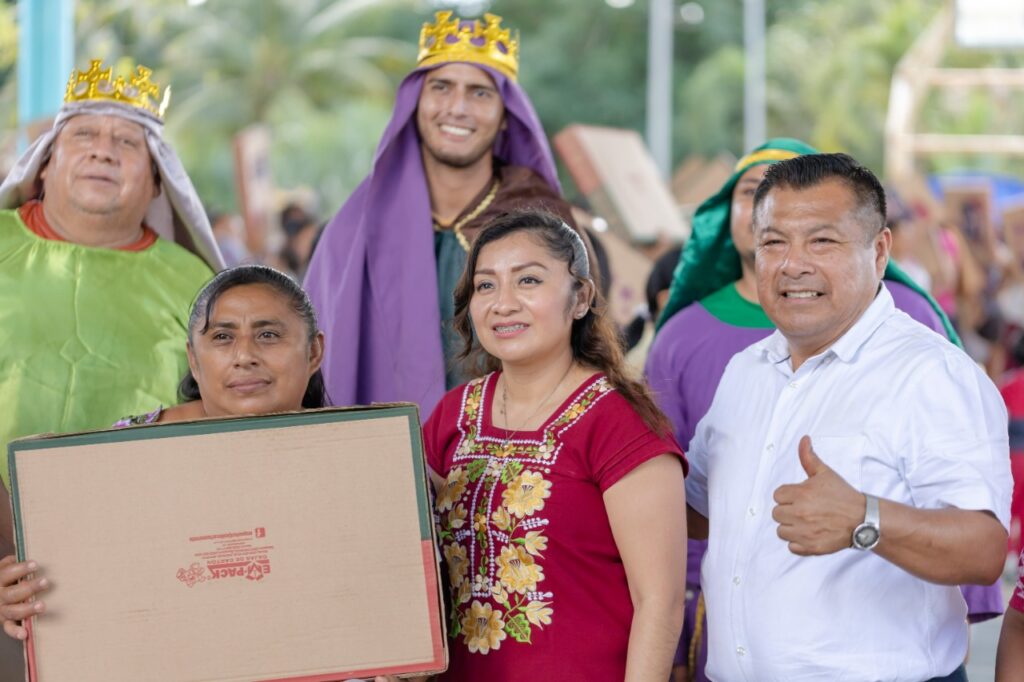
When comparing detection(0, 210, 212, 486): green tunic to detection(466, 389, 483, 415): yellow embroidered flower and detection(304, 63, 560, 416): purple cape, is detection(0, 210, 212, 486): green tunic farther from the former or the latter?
detection(466, 389, 483, 415): yellow embroidered flower

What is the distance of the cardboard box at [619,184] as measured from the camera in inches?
260

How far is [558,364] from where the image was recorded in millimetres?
3031

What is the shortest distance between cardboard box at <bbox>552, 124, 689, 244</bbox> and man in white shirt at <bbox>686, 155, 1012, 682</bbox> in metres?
3.77

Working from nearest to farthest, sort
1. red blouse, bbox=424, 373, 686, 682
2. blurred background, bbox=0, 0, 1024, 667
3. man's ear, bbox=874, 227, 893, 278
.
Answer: man's ear, bbox=874, 227, 893, 278, red blouse, bbox=424, 373, 686, 682, blurred background, bbox=0, 0, 1024, 667

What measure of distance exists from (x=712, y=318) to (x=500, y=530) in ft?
4.51

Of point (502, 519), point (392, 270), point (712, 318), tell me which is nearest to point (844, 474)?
point (502, 519)

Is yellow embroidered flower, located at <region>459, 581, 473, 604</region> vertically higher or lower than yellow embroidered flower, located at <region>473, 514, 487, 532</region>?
lower

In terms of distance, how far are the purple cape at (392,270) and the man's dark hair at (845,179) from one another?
161 centimetres

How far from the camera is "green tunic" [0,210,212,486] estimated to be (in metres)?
3.82

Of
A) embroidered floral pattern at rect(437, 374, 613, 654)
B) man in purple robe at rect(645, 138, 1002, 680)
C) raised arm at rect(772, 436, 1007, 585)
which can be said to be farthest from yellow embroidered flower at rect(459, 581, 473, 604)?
man in purple robe at rect(645, 138, 1002, 680)

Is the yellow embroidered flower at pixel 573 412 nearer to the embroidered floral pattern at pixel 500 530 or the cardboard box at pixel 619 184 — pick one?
the embroidered floral pattern at pixel 500 530

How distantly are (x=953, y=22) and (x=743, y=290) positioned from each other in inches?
649

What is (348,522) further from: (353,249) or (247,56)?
(247,56)

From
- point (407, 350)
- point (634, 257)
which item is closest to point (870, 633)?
point (407, 350)
